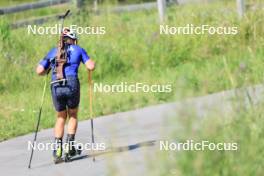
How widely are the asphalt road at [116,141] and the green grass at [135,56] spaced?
70 centimetres

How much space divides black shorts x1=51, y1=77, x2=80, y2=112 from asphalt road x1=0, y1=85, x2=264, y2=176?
0.56 meters

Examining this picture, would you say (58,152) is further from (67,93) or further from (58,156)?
(67,93)

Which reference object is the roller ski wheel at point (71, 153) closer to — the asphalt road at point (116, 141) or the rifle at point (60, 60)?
the asphalt road at point (116, 141)

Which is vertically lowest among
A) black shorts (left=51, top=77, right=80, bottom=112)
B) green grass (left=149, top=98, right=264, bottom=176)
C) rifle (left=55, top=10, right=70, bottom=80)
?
green grass (left=149, top=98, right=264, bottom=176)

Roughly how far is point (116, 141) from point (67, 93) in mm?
986

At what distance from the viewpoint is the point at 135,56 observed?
16984 millimetres

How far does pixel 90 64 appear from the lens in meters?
11.0

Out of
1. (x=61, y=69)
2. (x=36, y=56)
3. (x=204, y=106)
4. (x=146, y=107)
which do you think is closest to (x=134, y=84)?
(x=146, y=107)

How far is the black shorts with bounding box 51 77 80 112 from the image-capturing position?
1105cm

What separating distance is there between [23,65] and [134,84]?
7.34ft

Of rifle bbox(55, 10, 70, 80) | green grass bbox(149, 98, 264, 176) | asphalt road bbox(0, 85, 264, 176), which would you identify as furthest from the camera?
rifle bbox(55, 10, 70, 80)

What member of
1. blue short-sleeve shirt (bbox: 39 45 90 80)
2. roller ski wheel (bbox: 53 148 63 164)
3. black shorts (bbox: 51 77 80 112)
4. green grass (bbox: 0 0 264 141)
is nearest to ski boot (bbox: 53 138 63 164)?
roller ski wheel (bbox: 53 148 63 164)

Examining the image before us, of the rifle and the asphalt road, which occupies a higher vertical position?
the rifle

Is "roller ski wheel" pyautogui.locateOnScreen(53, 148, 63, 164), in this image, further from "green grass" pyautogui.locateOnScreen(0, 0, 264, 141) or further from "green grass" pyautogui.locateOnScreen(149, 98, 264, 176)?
"green grass" pyautogui.locateOnScreen(149, 98, 264, 176)
